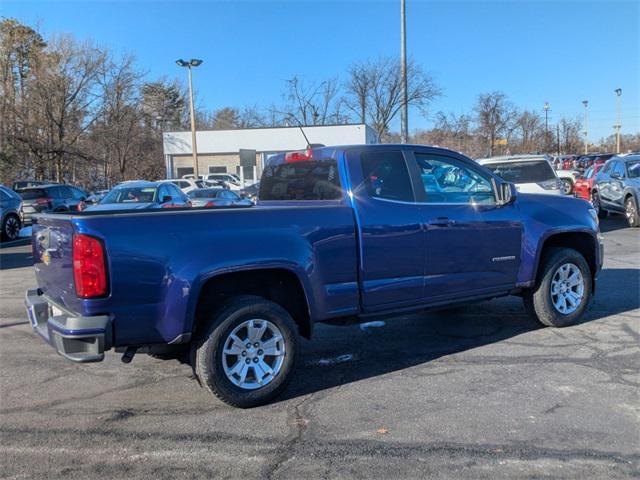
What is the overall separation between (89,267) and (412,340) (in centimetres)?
338

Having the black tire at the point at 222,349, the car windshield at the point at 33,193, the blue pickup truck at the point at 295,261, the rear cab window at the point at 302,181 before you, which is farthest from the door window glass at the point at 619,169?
the car windshield at the point at 33,193

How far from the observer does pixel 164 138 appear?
4753 centimetres

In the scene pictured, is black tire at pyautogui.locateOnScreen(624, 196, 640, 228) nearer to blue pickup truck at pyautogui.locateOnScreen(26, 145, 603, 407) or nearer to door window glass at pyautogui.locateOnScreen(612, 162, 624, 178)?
door window glass at pyautogui.locateOnScreen(612, 162, 624, 178)

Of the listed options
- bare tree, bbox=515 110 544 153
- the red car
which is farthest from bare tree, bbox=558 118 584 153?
the red car

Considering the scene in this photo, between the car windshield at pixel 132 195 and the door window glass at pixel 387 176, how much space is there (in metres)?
10.7

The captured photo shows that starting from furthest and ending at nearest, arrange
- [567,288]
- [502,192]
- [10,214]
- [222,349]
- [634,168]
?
[10,214], [634,168], [567,288], [502,192], [222,349]

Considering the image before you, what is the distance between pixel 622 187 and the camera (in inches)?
567

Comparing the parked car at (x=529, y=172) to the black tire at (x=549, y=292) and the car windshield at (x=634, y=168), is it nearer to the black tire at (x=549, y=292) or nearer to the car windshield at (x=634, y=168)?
the car windshield at (x=634, y=168)

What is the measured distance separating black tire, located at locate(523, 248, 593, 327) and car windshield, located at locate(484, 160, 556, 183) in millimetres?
6440

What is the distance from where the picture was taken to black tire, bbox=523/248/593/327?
18.6ft

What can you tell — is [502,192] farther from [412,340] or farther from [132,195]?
[132,195]

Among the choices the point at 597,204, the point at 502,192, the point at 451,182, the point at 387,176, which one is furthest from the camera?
the point at 597,204

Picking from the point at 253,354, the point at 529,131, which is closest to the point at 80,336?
the point at 253,354

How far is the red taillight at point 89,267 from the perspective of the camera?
3480 mm
